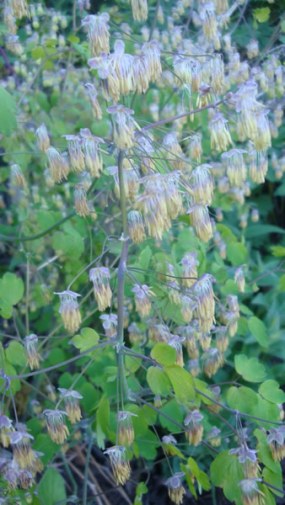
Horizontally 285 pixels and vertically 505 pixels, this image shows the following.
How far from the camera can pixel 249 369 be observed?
7.00 feet

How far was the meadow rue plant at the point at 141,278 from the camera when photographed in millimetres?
1691

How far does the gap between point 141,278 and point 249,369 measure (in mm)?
440

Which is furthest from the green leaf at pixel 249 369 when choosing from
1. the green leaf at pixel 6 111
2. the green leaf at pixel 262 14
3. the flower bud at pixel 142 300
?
the green leaf at pixel 262 14

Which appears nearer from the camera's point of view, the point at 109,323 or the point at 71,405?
the point at 71,405

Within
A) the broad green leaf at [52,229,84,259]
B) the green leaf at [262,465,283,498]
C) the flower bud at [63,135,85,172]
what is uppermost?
the flower bud at [63,135,85,172]

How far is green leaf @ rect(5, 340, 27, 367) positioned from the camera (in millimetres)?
2021

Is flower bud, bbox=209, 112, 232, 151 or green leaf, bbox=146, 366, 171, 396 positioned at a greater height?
flower bud, bbox=209, 112, 232, 151

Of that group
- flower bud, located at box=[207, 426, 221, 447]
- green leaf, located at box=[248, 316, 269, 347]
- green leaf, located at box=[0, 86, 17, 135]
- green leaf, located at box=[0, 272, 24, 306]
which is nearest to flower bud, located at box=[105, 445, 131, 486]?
flower bud, located at box=[207, 426, 221, 447]

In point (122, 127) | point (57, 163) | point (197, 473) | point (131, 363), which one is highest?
point (122, 127)

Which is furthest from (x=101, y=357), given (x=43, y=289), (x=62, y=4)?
(x=62, y=4)

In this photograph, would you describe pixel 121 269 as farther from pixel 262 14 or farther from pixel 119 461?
pixel 262 14

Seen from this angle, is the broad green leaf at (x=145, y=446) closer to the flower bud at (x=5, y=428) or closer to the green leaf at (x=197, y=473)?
the green leaf at (x=197, y=473)

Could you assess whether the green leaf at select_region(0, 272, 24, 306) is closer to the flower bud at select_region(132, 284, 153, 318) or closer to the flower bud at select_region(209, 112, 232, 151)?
the flower bud at select_region(132, 284, 153, 318)

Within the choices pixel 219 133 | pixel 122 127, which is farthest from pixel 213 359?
pixel 122 127
